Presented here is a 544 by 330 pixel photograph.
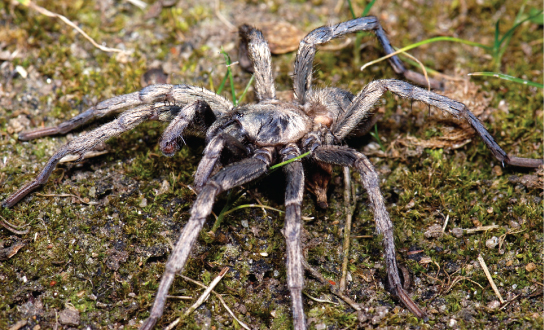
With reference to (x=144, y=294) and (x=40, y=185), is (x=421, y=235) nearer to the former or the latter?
(x=144, y=294)

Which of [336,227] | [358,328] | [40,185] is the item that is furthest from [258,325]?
[40,185]

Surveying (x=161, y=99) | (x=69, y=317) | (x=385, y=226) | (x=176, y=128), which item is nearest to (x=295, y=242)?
(x=385, y=226)

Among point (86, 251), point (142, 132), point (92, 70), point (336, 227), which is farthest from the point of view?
point (92, 70)

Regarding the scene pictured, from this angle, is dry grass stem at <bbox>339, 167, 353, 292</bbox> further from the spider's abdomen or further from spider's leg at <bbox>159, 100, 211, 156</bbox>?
spider's leg at <bbox>159, 100, 211, 156</bbox>

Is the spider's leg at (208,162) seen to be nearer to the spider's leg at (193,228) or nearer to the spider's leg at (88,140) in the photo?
the spider's leg at (193,228)

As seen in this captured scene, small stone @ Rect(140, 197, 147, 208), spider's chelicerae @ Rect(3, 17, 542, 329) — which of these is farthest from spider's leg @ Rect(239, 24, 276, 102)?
small stone @ Rect(140, 197, 147, 208)

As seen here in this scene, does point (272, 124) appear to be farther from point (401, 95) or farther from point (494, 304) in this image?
point (494, 304)
